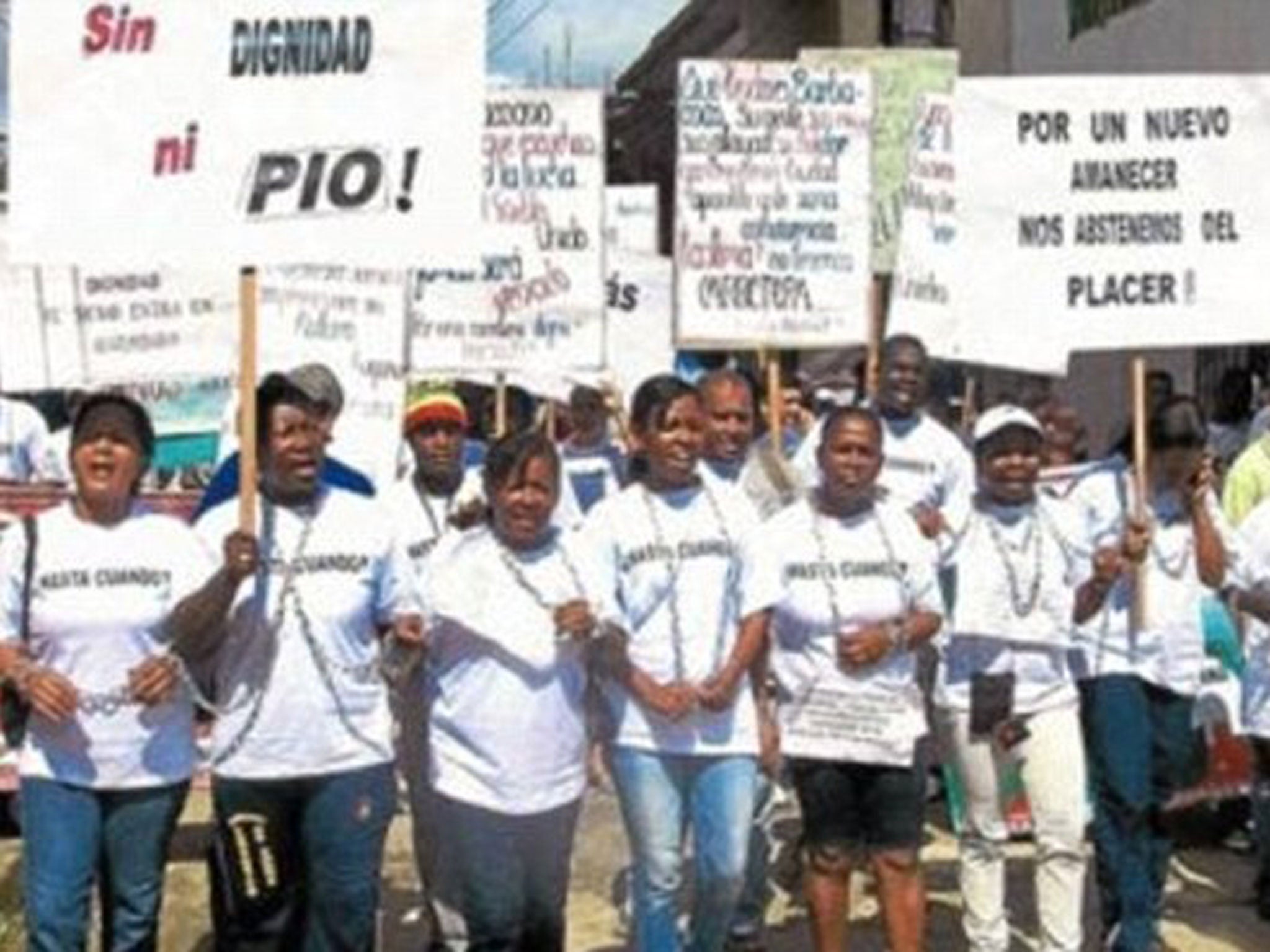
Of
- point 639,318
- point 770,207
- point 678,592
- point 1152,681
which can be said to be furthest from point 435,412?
point 639,318

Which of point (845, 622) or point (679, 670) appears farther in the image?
point (845, 622)

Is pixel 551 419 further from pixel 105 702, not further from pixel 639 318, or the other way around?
pixel 105 702

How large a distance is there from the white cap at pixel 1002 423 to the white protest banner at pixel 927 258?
1.65 m

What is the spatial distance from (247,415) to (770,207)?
4229 mm

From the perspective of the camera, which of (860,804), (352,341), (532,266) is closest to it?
(860,804)

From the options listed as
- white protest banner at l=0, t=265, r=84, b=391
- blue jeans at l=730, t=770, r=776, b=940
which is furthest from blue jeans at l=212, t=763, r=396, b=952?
white protest banner at l=0, t=265, r=84, b=391

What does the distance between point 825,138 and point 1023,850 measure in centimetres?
292

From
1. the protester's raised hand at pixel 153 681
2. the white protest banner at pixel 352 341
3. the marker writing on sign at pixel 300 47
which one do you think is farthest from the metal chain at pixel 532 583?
the white protest banner at pixel 352 341

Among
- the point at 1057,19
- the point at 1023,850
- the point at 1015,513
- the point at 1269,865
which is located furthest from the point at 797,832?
the point at 1057,19

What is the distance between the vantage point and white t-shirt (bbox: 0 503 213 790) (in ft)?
18.7

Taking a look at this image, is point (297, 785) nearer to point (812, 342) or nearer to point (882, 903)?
point (882, 903)

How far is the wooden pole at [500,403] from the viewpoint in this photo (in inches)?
377

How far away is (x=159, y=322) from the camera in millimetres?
9078

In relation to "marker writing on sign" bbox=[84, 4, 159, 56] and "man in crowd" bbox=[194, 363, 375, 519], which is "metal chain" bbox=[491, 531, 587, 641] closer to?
"man in crowd" bbox=[194, 363, 375, 519]
